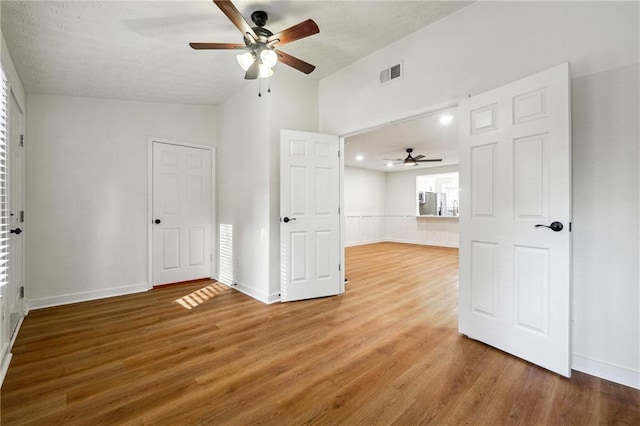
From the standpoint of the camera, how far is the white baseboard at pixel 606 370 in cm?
178

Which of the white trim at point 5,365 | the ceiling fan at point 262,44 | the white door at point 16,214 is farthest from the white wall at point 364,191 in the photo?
the white trim at point 5,365

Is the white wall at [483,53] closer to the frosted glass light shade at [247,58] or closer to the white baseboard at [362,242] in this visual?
the frosted glass light shade at [247,58]

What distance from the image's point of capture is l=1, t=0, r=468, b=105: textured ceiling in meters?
2.31

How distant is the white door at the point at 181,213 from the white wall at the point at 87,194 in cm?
18

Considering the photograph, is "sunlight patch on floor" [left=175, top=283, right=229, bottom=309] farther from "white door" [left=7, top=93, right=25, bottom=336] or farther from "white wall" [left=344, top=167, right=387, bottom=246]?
"white wall" [left=344, top=167, right=387, bottom=246]

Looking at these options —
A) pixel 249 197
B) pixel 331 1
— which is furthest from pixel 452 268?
pixel 331 1

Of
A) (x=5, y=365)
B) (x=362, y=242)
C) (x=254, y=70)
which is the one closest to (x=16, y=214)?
(x=5, y=365)

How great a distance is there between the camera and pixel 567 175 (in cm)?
187

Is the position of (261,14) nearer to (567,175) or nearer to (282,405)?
(567,175)

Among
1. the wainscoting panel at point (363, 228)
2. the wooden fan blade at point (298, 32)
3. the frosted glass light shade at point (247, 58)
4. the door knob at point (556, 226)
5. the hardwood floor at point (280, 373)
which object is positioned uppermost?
the wooden fan blade at point (298, 32)

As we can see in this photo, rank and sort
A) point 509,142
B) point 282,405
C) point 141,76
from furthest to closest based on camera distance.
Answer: point 141,76
point 509,142
point 282,405

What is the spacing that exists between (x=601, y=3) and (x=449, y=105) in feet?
3.47

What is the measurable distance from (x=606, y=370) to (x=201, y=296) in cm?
390

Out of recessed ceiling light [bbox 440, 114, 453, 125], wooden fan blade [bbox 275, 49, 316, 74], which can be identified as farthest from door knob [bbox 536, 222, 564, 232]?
recessed ceiling light [bbox 440, 114, 453, 125]
